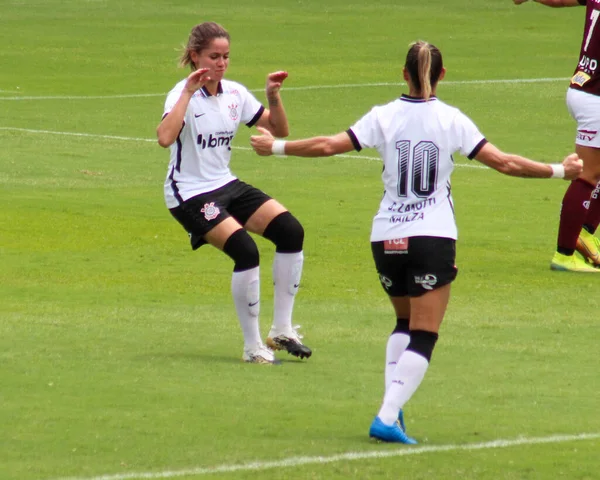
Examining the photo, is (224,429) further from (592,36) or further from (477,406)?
(592,36)

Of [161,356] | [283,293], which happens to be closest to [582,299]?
[283,293]

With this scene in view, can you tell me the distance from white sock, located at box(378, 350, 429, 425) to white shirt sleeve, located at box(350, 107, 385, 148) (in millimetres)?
1027

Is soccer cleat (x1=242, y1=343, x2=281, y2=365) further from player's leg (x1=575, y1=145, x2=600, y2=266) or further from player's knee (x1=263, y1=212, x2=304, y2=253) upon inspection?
player's leg (x1=575, y1=145, x2=600, y2=266)

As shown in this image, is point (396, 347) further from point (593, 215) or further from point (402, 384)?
point (593, 215)

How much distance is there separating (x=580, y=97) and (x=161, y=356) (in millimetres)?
4851

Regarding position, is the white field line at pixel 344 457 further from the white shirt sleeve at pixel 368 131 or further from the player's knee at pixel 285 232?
the player's knee at pixel 285 232

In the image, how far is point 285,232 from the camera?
31.3 ft

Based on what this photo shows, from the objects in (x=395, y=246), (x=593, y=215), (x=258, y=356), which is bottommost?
(x=593, y=215)

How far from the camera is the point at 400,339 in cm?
756

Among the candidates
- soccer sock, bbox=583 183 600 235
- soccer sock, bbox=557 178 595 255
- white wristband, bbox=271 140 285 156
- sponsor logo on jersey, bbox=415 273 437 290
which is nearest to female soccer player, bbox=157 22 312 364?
white wristband, bbox=271 140 285 156

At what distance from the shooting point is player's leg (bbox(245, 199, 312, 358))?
9.51 meters

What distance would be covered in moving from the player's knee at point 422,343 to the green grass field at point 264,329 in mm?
445

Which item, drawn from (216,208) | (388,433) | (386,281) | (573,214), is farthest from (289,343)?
(573,214)

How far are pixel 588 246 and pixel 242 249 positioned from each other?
4.53m
